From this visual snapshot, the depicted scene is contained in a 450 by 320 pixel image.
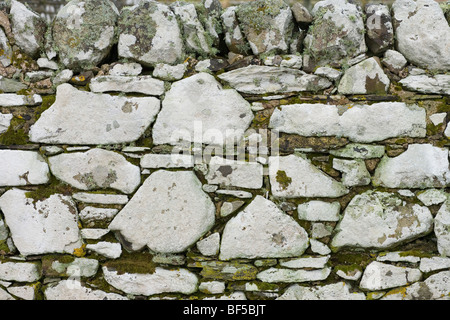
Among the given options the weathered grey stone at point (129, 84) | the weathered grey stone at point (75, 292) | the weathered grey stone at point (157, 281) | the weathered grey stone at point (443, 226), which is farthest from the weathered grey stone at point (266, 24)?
the weathered grey stone at point (75, 292)

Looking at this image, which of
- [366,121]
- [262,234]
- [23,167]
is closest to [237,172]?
[262,234]

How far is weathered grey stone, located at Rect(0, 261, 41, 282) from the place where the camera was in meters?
2.24

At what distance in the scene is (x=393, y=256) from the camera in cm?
215

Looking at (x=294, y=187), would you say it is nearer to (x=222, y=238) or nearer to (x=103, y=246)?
(x=222, y=238)

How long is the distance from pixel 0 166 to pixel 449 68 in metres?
3.03

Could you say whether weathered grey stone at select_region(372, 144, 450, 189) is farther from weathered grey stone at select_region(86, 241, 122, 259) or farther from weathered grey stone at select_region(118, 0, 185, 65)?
weathered grey stone at select_region(86, 241, 122, 259)

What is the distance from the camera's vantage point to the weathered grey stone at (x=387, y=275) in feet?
7.06

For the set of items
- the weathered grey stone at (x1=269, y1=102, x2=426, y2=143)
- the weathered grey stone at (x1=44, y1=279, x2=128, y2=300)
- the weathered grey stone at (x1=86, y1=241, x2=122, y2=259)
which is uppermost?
the weathered grey stone at (x1=269, y1=102, x2=426, y2=143)

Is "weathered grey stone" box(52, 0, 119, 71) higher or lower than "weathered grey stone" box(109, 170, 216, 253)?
higher

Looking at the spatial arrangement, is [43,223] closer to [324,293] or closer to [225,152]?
[225,152]

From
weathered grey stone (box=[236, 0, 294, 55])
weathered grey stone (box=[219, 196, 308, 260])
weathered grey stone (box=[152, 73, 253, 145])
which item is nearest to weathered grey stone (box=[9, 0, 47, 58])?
weathered grey stone (box=[152, 73, 253, 145])

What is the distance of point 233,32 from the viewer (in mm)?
2188

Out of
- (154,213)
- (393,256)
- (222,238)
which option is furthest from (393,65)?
(154,213)

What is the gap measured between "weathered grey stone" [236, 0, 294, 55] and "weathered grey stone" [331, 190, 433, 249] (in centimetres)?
114
